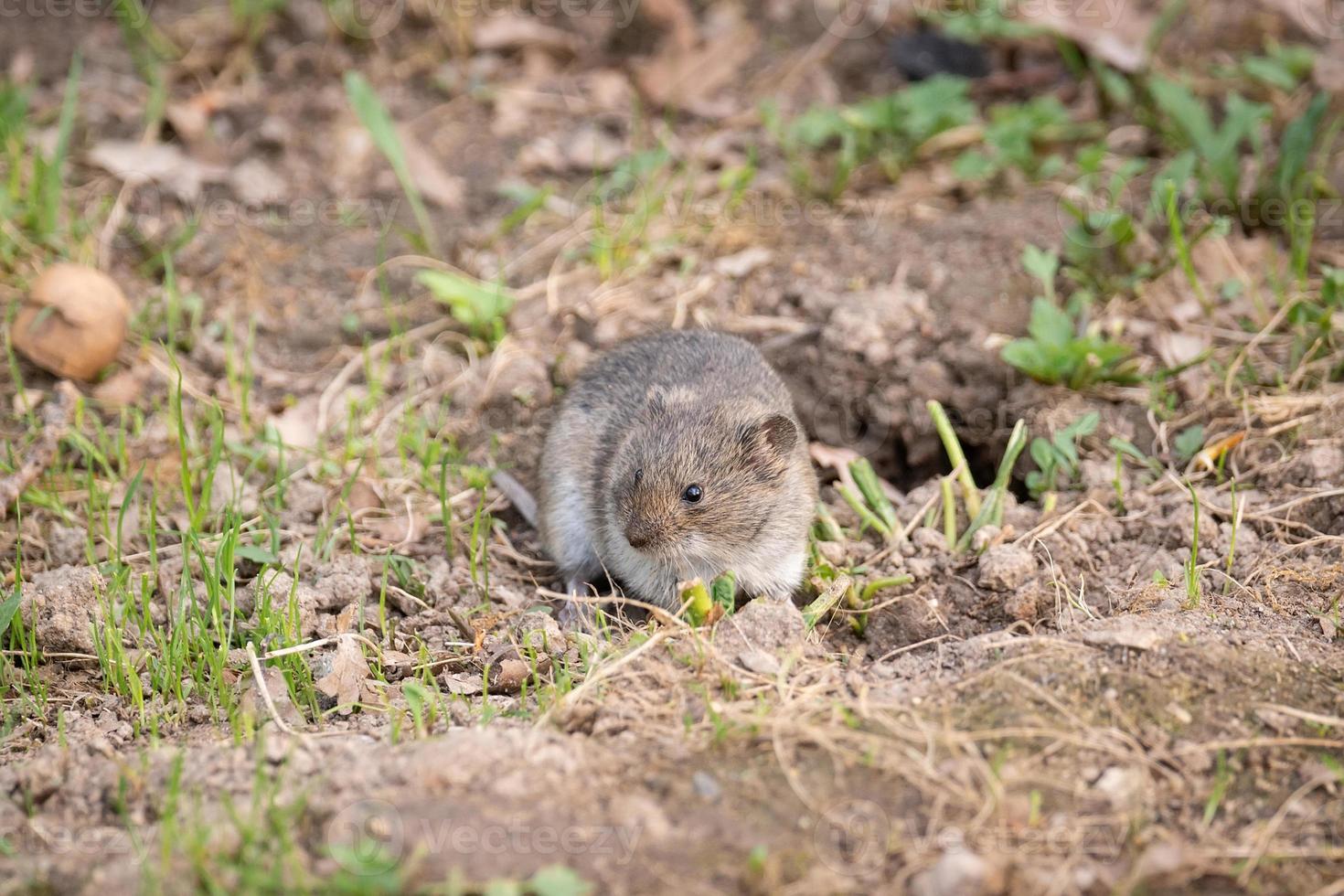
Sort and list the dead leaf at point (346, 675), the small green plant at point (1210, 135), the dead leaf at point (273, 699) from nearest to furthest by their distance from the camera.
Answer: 1. the dead leaf at point (273, 699)
2. the dead leaf at point (346, 675)
3. the small green plant at point (1210, 135)

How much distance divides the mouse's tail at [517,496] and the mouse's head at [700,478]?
70 cm

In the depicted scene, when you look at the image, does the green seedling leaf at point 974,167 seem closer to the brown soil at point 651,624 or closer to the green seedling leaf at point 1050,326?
the brown soil at point 651,624

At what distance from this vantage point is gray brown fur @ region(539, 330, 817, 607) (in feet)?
14.5

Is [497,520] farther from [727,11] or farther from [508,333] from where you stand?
[727,11]

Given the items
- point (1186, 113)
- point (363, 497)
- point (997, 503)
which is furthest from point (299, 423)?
point (1186, 113)

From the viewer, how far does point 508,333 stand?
602 cm

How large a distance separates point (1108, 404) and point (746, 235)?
6.79 feet

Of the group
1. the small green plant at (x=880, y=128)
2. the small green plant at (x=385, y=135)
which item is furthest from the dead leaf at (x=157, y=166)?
the small green plant at (x=880, y=128)

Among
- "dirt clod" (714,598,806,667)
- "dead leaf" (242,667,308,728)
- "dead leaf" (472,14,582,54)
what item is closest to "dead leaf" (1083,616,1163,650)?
"dirt clod" (714,598,806,667)

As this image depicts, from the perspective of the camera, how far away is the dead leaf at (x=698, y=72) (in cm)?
742

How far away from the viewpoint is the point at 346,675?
13.3 ft

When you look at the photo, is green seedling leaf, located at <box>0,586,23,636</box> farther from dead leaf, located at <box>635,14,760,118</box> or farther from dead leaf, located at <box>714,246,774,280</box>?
dead leaf, located at <box>635,14,760,118</box>

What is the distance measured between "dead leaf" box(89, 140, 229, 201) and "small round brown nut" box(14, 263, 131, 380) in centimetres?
121

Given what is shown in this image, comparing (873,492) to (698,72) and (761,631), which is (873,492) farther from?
(698,72)
